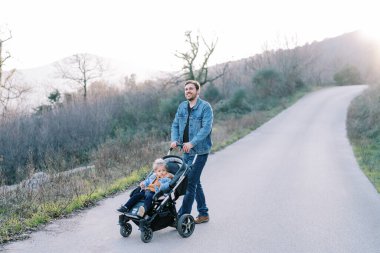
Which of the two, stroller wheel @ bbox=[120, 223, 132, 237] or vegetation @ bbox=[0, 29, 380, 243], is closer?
stroller wheel @ bbox=[120, 223, 132, 237]

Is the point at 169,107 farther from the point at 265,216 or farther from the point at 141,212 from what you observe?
the point at 141,212

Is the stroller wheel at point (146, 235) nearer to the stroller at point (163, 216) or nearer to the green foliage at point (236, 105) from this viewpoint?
the stroller at point (163, 216)

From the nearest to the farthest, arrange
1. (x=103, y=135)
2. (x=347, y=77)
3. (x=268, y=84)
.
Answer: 1. (x=103, y=135)
2. (x=268, y=84)
3. (x=347, y=77)

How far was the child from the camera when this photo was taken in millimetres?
5828

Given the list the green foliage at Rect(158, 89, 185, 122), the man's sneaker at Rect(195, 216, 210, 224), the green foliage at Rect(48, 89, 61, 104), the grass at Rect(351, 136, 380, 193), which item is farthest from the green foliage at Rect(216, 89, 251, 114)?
the man's sneaker at Rect(195, 216, 210, 224)

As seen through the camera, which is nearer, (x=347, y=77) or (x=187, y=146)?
(x=187, y=146)

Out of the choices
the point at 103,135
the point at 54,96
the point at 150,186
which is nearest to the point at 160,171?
the point at 150,186

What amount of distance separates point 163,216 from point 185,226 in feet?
1.13

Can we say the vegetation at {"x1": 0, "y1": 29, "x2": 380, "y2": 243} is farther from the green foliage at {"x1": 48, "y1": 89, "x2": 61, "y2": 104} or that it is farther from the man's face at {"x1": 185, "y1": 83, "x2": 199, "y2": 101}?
the man's face at {"x1": 185, "y1": 83, "x2": 199, "y2": 101}

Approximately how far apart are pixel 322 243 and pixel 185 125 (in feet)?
8.49

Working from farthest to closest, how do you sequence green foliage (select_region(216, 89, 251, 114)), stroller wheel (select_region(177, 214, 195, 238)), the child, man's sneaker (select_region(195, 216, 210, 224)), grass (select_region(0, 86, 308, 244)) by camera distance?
green foliage (select_region(216, 89, 251, 114)) → man's sneaker (select_region(195, 216, 210, 224)) → grass (select_region(0, 86, 308, 244)) → stroller wheel (select_region(177, 214, 195, 238)) → the child

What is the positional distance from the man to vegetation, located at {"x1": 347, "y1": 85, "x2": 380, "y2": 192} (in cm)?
505

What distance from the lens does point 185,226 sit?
6.06 meters

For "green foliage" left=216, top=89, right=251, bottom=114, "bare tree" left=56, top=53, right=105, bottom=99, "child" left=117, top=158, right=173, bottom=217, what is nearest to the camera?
"child" left=117, top=158, right=173, bottom=217
